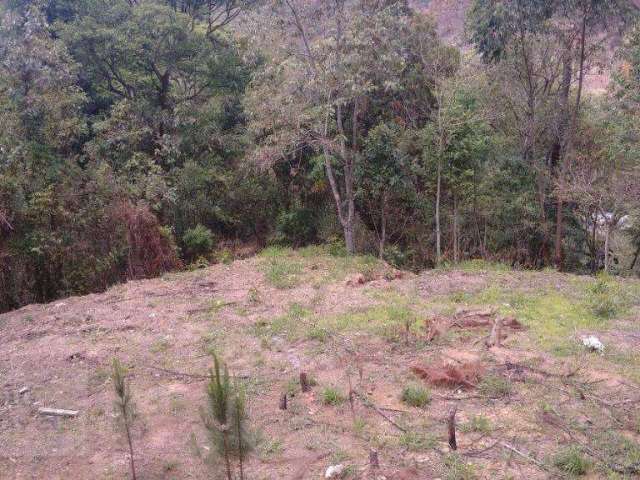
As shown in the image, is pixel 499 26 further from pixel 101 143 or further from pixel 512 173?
pixel 101 143

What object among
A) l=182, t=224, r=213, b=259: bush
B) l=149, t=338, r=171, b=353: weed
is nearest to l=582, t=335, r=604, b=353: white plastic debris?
l=149, t=338, r=171, b=353: weed

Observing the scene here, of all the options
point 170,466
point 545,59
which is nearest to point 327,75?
point 545,59

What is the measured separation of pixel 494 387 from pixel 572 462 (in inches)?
46.1

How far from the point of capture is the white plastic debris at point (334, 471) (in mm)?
4055

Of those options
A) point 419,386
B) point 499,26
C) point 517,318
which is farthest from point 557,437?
point 499,26

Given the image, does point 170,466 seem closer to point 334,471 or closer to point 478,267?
point 334,471

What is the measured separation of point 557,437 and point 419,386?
120cm

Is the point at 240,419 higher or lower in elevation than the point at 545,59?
lower

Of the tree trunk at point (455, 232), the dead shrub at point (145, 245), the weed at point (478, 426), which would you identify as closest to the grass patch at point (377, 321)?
the weed at point (478, 426)

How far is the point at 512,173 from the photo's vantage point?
12664 mm

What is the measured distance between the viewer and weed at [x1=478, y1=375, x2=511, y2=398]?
16.7 ft

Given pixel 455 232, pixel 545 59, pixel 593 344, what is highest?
pixel 545 59

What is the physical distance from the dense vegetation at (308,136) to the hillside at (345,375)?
7.80 feet

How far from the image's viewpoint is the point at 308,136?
11.4 meters
